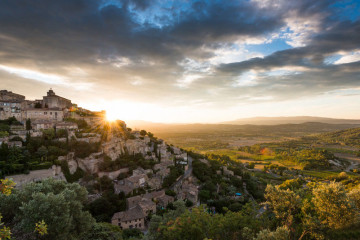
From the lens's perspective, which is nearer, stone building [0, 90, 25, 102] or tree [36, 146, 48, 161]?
tree [36, 146, 48, 161]

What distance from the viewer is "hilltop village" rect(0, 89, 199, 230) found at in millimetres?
24891

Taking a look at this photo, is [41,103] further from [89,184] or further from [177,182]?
[177,182]

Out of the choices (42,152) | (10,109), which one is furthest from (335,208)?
(10,109)

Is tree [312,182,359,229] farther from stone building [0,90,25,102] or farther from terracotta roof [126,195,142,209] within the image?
stone building [0,90,25,102]

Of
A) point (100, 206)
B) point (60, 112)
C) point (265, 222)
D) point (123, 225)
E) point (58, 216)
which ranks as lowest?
point (123, 225)

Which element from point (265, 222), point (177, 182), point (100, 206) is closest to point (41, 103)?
point (100, 206)

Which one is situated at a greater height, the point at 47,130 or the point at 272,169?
the point at 47,130

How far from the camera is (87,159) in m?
31.6

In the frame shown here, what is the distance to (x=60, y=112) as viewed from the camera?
117 feet

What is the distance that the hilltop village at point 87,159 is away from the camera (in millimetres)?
24891

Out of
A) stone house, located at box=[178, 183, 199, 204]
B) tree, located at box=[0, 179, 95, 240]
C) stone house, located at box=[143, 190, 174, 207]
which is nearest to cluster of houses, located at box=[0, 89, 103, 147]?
stone house, located at box=[143, 190, 174, 207]

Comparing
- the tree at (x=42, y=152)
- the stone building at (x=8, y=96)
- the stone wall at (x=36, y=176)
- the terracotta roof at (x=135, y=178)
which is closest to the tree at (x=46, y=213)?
the stone wall at (x=36, y=176)

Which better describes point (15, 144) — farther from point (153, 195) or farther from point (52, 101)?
point (153, 195)

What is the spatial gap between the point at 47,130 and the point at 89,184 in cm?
1193
